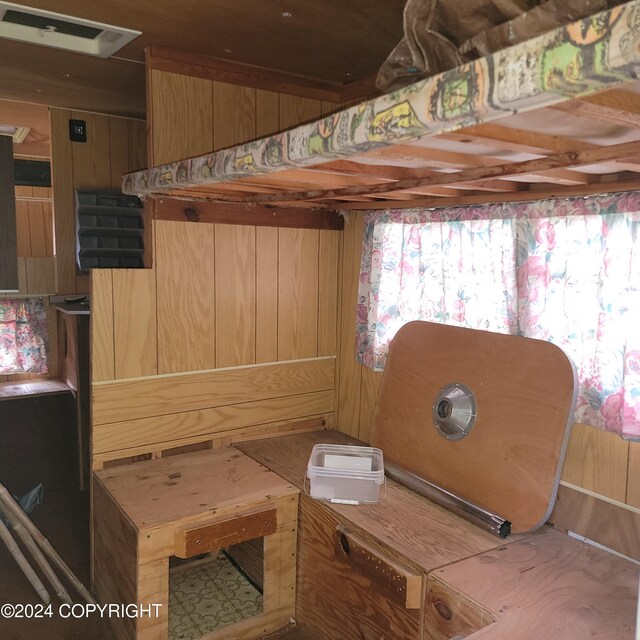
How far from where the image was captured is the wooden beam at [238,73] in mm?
2275

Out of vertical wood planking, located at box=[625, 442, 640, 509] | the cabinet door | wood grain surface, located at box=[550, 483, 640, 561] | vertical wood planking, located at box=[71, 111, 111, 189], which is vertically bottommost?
the cabinet door

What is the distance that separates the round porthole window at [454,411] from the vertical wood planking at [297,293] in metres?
0.82

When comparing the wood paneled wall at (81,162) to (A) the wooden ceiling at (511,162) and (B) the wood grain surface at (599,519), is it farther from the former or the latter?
(B) the wood grain surface at (599,519)

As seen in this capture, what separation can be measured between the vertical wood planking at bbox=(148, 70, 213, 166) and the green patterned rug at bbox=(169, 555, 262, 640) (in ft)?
5.56

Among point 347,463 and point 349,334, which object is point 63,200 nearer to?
point 349,334

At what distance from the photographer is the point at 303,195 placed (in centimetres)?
214

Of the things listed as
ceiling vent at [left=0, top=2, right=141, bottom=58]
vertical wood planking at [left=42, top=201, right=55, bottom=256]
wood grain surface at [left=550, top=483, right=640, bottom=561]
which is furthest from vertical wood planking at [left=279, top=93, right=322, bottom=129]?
vertical wood planking at [left=42, top=201, right=55, bottom=256]

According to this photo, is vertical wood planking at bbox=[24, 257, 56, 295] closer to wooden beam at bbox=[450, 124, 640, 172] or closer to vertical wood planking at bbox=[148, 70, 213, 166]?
vertical wood planking at bbox=[148, 70, 213, 166]

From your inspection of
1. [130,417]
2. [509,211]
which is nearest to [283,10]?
[509,211]

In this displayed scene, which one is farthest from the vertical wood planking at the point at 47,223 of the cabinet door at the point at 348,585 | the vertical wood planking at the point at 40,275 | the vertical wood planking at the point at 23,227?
the cabinet door at the point at 348,585

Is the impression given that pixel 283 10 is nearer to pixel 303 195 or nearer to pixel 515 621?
pixel 303 195

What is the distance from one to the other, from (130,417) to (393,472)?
3.42 feet

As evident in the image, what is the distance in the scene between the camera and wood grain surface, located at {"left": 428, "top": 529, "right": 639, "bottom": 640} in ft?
4.68

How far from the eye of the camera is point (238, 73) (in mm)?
2449
